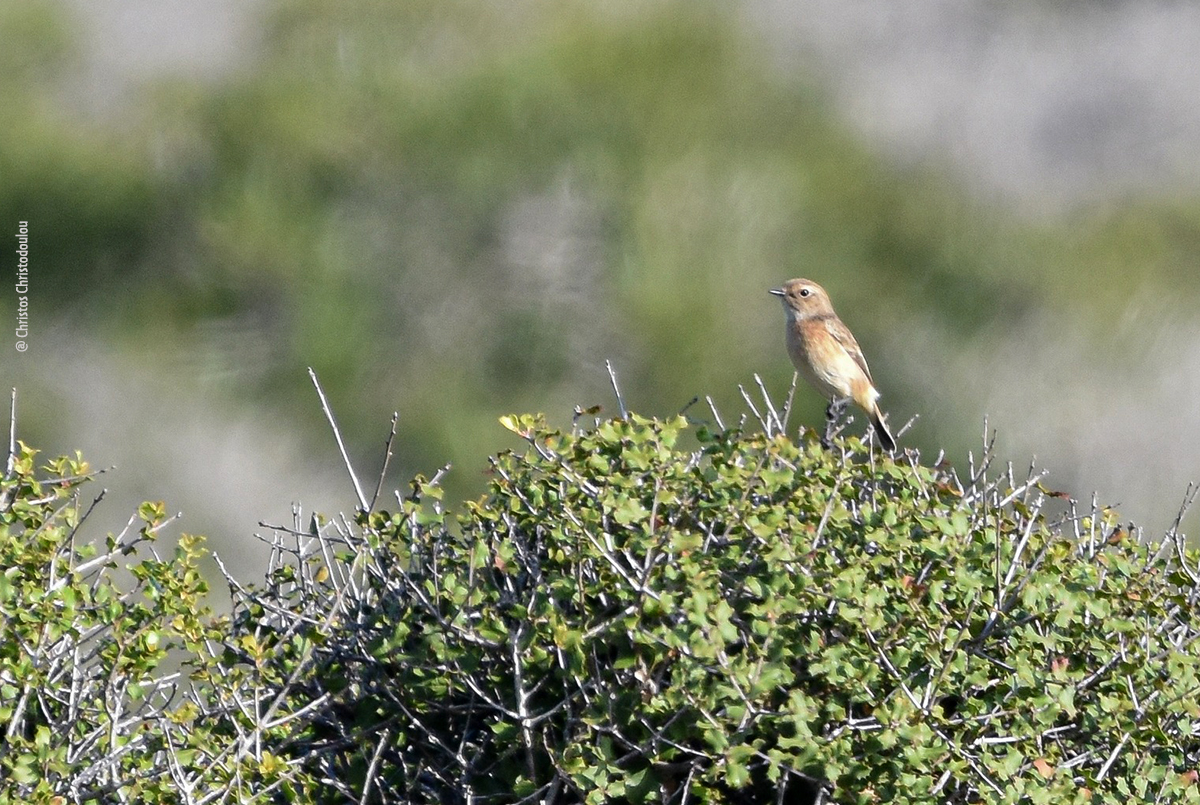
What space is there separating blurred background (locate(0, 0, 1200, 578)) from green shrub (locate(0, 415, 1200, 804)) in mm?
4893

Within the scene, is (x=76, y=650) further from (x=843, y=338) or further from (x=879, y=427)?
(x=879, y=427)

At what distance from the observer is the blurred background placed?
341 inches

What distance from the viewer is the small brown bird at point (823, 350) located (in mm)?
6625

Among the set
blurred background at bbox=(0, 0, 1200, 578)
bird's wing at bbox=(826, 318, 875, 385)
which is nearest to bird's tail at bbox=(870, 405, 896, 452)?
bird's wing at bbox=(826, 318, 875, 385)

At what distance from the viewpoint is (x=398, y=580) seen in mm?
3102

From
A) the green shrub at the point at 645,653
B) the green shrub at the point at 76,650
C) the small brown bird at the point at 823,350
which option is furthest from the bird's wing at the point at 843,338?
the green shrub at the point at 76,650

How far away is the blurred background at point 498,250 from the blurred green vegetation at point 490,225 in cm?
2

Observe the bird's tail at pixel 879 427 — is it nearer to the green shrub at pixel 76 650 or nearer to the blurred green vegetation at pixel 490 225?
the blurred green vegetation at pixel 490 225

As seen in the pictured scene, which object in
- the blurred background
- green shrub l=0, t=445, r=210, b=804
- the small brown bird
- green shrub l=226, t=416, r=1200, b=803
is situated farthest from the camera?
the blurred background

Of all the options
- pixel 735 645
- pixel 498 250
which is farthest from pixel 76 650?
pixel 498 250

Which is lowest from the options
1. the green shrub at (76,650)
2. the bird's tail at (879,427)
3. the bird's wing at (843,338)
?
the bird's tail at (879,427)

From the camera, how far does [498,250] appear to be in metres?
9.15

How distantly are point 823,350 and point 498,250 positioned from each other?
298 cm

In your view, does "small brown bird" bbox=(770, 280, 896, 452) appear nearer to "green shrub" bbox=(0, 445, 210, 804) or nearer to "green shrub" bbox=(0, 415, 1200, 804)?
"green shrub" bbox=(0, 415, 1200, 804)
